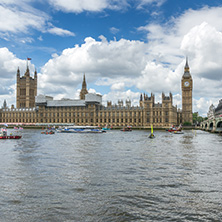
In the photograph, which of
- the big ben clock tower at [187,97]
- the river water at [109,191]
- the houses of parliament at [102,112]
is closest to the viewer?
the river water at [109,191]

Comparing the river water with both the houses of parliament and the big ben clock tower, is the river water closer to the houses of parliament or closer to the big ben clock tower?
the houses of parliament

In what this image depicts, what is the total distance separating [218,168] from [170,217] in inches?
584

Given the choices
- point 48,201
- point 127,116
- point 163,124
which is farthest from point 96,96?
point 48,201

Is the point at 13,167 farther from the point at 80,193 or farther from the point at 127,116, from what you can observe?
the point at 127,116

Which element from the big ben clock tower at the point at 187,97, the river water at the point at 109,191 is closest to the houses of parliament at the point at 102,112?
the big ben clock tower at the point at 187,97

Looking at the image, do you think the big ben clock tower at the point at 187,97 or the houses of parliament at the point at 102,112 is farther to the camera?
the big ben clock tower at the point at 187,97

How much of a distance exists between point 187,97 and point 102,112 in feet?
172

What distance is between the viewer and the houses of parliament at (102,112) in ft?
532

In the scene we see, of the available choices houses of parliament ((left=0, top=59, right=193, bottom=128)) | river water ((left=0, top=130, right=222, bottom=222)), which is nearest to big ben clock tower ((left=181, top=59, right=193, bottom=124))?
houses of parliament ((left=0, top=59, right=193, bottom=128))

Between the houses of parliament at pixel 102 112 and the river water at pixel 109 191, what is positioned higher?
the houses of parliament at pixel 102 112

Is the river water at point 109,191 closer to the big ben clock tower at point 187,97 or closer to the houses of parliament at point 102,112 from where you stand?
the houses of parliament at point 102,112

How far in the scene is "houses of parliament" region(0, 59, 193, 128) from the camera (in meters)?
162

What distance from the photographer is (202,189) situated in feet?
67.4

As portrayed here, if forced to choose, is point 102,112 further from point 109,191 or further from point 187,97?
point 109,191
